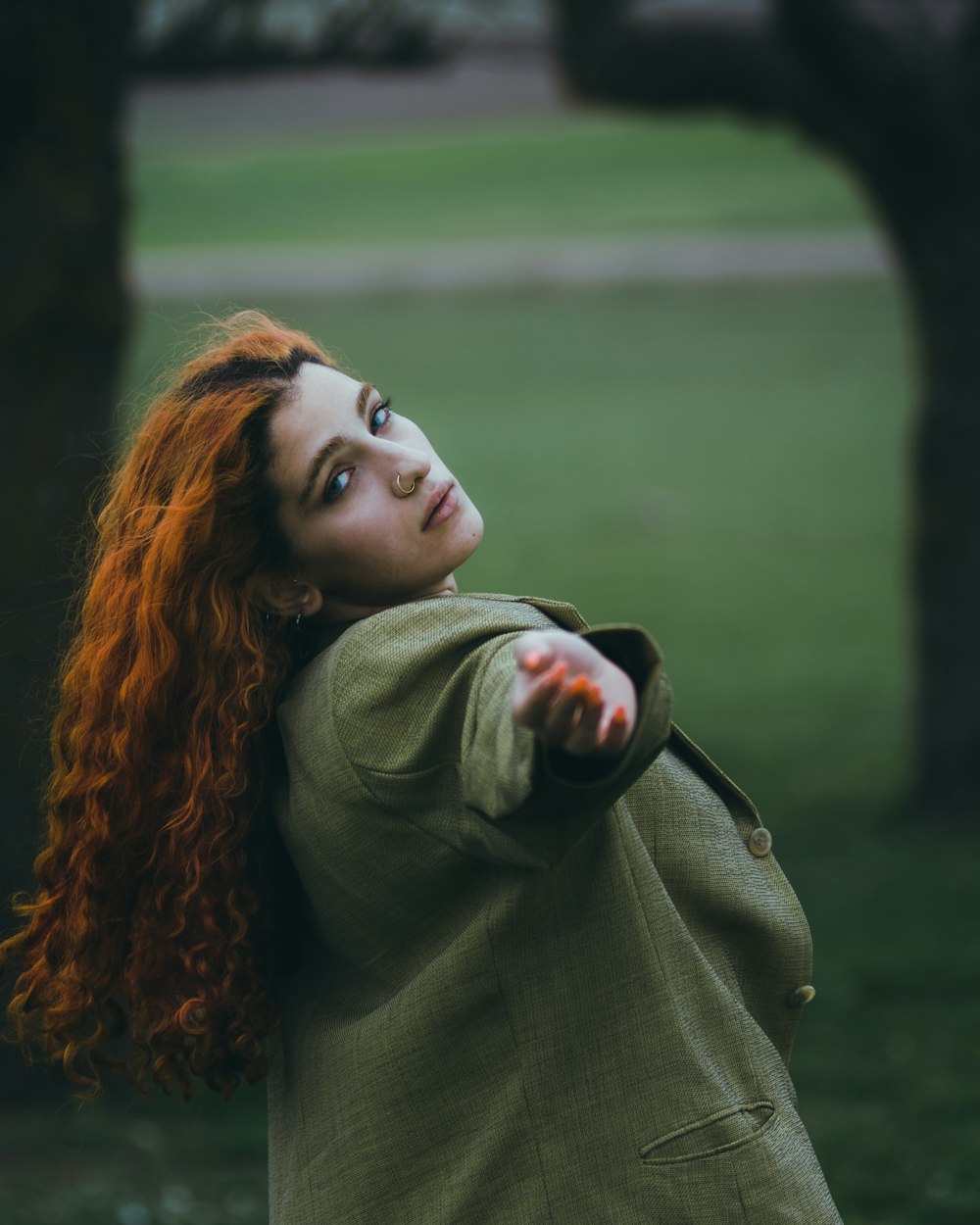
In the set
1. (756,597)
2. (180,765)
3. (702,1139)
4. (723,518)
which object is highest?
(180,765)

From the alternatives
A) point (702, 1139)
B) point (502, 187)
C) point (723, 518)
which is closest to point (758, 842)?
point (702, 1139)

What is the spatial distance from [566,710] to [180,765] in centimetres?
57

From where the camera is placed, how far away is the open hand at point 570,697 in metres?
1.38

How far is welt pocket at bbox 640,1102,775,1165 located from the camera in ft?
5.59

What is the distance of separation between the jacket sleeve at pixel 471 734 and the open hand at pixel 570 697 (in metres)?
0.03

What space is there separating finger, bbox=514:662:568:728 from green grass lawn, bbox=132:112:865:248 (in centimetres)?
3436

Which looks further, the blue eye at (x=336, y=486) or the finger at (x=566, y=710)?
the blue eye at (x=336, y=486)

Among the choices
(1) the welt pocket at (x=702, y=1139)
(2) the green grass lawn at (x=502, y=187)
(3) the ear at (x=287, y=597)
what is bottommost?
(2) the green grass lawn at (x=502, y=187)

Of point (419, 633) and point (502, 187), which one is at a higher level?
point (419, 633)

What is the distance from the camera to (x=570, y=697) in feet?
4.53

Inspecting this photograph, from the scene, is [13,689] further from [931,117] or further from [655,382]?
[655,382]

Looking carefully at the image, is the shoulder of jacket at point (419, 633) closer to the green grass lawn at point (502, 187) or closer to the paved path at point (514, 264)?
the paved path at point (514, 264)

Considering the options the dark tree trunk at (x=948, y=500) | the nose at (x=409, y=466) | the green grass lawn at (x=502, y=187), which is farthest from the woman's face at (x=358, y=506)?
the green grass lawn at (x=502, y=187)

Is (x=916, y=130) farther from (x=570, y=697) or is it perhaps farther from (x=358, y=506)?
(x=570, y=697)
